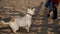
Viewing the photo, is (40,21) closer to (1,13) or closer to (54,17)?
(54,17)

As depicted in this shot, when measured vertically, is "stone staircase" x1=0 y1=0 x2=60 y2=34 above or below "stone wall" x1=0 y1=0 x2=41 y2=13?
below

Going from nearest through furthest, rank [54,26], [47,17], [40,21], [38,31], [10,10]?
[38,31]
[54,26]
[40,21]
[47,17]
[10,10]

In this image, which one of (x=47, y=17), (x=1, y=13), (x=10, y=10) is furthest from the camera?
(x=10, y=10)

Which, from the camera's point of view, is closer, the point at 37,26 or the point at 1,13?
the point at 37,26

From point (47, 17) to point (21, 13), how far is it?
1.12 meters

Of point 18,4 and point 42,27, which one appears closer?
point 42,27

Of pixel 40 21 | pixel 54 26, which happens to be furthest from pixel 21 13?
pixel 54 26

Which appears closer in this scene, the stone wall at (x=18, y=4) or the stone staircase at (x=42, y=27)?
the stone staircase at (x=42, y=27)

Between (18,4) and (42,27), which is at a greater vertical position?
(18,4)

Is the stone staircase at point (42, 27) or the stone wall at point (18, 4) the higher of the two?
the stone wall at point (18, 4)

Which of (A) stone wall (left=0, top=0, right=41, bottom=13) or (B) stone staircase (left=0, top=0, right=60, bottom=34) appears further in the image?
(A) stone wall (left=0, top=0, right=41, bottom=13)

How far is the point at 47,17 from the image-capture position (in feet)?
22.9

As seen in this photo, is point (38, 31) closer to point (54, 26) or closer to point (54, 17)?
point (54, 26)

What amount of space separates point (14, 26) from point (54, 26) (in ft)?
4.56
